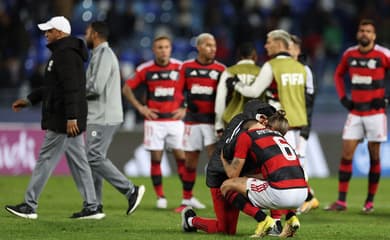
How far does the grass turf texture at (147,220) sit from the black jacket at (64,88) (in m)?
1.20

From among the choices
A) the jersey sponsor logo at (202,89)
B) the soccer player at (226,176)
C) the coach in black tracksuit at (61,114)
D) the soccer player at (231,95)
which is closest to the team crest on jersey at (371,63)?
the soccer player at (231,95)

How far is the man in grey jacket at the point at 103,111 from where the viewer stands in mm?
13547

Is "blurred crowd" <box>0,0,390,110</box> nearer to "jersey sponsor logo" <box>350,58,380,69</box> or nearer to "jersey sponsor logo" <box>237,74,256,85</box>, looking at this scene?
"jersey sponsor logo" <box>350,58,380,69</box>

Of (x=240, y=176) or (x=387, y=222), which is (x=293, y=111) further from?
(x=240, y=176)

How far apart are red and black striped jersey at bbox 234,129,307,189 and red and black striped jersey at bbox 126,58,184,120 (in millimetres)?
5017

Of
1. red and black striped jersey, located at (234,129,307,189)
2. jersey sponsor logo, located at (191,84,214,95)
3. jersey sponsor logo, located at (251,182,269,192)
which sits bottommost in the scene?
jersey sponsor logo, located at (251,182,269,192)

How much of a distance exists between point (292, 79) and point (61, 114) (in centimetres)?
300

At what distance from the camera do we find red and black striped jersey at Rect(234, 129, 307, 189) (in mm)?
10734

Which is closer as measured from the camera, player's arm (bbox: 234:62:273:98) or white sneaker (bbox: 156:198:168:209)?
player's arm (bbox: 234:62:273:98)

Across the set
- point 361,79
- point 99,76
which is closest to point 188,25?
point 361,79

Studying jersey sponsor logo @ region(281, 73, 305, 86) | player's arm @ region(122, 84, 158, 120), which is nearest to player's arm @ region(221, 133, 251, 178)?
jersey sponsor logo @ region(281, 73, 305, 86)

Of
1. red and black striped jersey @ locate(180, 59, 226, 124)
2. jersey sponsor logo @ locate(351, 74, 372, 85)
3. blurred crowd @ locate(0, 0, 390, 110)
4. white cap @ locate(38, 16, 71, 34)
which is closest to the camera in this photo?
white cap @ locate(38, 16, 71, 34)

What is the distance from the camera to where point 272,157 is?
10.8m

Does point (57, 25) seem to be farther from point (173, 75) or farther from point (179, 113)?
point (179, 113)
